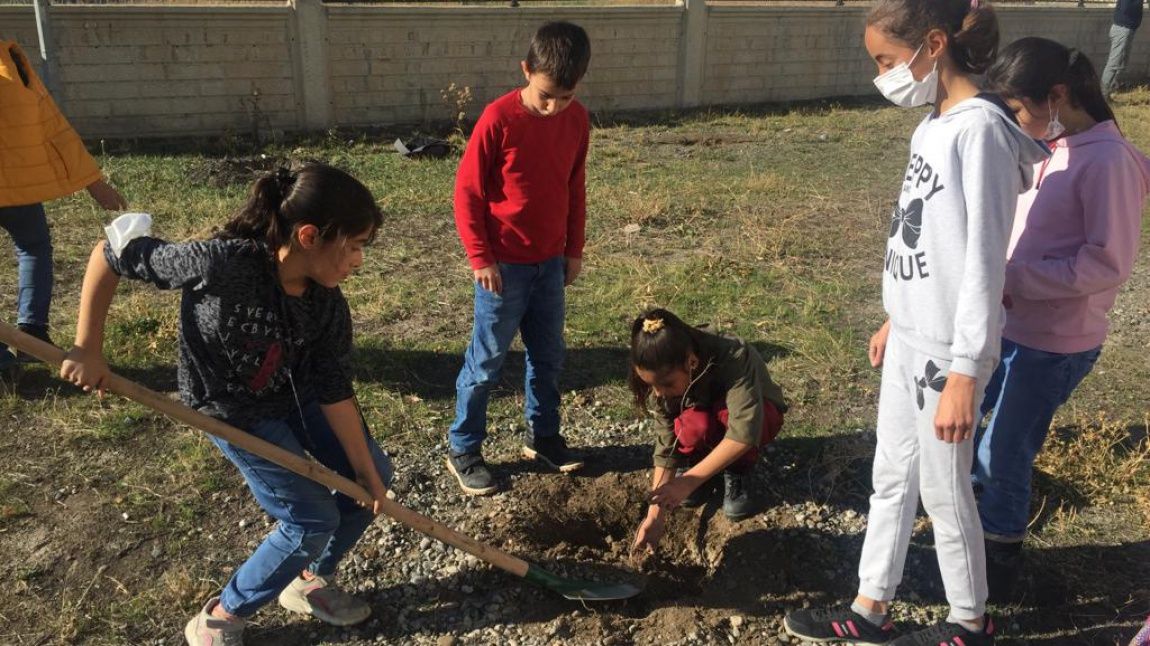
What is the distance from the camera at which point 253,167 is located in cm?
873

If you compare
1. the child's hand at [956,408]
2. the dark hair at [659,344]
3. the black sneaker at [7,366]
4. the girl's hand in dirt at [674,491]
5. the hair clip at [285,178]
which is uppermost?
the hair clip at [285,178]

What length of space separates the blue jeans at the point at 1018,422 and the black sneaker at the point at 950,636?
46 cm

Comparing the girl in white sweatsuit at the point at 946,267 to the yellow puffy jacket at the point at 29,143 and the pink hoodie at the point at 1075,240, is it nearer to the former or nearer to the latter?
the pink hoodie at the point at 1075,240

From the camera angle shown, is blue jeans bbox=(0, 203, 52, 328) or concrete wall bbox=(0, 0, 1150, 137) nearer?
blue jeans bbox=(0, 203, 52, 328)

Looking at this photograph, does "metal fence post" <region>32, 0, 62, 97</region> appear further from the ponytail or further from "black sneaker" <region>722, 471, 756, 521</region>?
"black sneaker" <region>722, 471, 756, 521</region>

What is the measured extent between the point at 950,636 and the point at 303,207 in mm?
2154

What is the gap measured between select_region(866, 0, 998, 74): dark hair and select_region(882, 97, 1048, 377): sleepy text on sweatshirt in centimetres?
12

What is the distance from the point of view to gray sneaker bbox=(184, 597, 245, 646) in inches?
105

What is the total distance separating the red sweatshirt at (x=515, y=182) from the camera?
10.5 feet

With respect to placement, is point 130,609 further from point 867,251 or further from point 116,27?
point 116,27

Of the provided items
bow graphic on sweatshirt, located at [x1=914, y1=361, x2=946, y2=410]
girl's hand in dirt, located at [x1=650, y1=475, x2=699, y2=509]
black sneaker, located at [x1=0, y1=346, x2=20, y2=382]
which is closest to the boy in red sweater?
girl's hand in dirt, located at [x1=650, y1=475, x2=699, y2=509]

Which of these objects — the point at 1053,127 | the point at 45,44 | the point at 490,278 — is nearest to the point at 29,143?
the point at 490,278

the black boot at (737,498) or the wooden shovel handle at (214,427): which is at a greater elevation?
the wooden shovel handle at (214,427)

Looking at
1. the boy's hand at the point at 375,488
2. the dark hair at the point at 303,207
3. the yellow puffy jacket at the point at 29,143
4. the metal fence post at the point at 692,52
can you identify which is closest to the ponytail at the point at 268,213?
the dark hair at the point at 303,207
